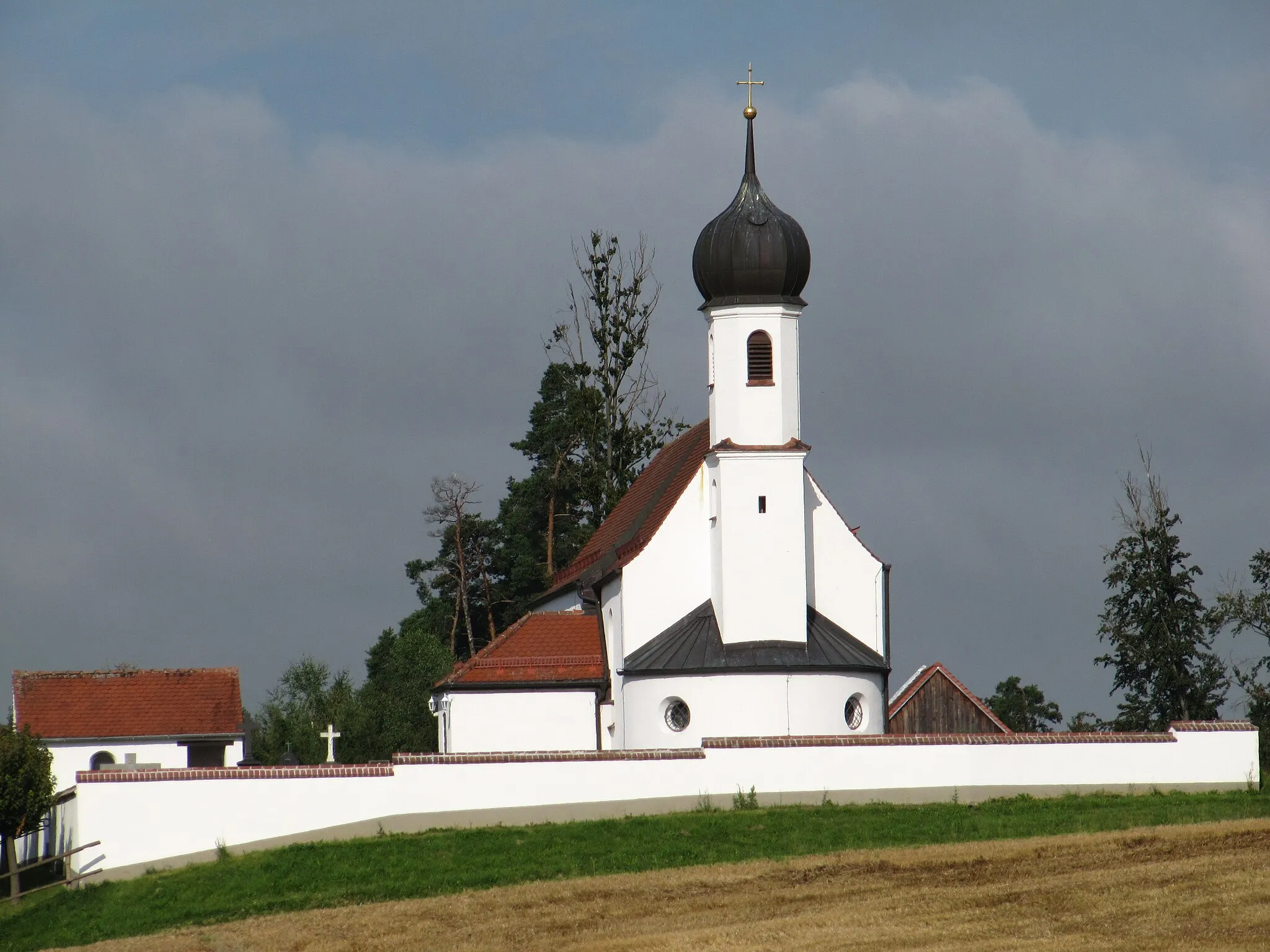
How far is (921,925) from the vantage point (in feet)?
65.0

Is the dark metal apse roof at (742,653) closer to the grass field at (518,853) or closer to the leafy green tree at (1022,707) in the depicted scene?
the grass field at (518,853)

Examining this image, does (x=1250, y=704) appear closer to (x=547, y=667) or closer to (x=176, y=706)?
(x=547, y=667)

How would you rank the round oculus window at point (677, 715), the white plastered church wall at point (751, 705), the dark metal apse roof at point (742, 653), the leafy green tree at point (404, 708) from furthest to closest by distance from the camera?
the leafy green tree at point (404, 708)
the round oculus window at point (677, 715)
the dark metal apse roof at point (742, 653)
the white plastered church wall at point (751, 705)

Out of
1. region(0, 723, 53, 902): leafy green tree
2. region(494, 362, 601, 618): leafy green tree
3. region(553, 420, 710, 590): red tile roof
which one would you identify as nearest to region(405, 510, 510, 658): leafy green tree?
region(494, 362, 601, 618): leafy green tree

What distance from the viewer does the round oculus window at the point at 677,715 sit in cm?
3425

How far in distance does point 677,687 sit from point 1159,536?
714 inches

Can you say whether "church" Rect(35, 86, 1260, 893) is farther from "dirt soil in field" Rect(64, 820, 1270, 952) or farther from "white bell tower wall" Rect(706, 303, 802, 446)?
"dirt soil in field" Rect(64, 820, 1270, 952)

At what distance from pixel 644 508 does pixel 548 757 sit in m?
12.8

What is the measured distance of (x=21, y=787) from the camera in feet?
98.6

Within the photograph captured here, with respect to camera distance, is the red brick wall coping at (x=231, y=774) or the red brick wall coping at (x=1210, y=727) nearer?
the red brick wall coping at (x=231, y=774)

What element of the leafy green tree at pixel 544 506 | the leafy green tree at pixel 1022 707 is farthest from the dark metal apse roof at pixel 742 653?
the leafy green tree at pixel 1022 707

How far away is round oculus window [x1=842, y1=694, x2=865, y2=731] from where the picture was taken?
3444cm

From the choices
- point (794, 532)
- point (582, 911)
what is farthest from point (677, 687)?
point (582, 911)

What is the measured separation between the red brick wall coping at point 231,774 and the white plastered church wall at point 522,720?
8078 millimetres
